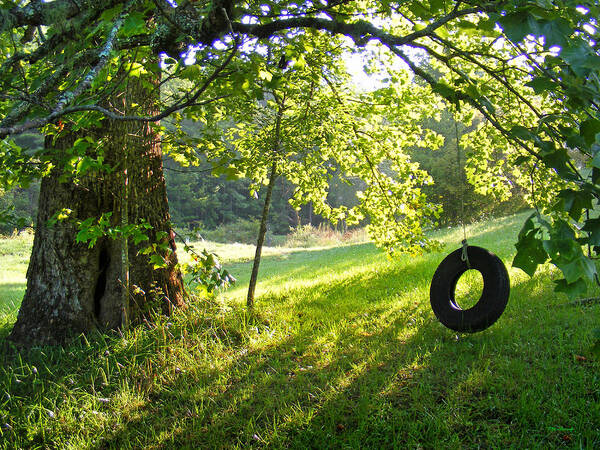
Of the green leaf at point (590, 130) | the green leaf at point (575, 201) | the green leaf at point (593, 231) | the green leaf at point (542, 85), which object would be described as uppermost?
the green leaf at point (542, 85)

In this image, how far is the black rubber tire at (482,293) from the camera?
3.40 m

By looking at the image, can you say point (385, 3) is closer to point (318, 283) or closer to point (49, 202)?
point (49, 202)

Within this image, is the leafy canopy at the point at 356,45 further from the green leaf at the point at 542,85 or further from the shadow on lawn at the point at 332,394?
the shadow on lawn at the point at 332,394

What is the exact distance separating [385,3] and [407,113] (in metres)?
3.04

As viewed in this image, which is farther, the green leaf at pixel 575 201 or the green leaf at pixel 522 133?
the green leaf at pixel 522 133

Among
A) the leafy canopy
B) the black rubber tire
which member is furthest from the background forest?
the leafy canopy

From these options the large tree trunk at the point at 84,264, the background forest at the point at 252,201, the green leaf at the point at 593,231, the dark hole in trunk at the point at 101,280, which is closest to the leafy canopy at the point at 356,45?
the green leaf at the point at 593,231

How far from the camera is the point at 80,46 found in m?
1.93

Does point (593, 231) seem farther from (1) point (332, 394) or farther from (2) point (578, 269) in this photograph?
(1) point (332, 394)

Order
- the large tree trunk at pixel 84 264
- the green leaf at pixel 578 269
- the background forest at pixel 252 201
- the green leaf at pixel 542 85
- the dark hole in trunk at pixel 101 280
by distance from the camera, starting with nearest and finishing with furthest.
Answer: the green leaf at pixel 578 269 < the green leaf at pixel 542 85 < the large tree trunk at pixel 84 264 < the dark hole in trunk at pixel 101 280 < the background forest at pixel 252 201

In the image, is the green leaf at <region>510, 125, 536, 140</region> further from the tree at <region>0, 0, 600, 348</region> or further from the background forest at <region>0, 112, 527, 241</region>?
the background forest at <region>0, 112, 527, 241</region>

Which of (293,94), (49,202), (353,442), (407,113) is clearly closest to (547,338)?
(353,442)

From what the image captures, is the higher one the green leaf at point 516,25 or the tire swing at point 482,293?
the green leaf at point 516,25

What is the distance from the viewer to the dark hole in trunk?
452 cm
